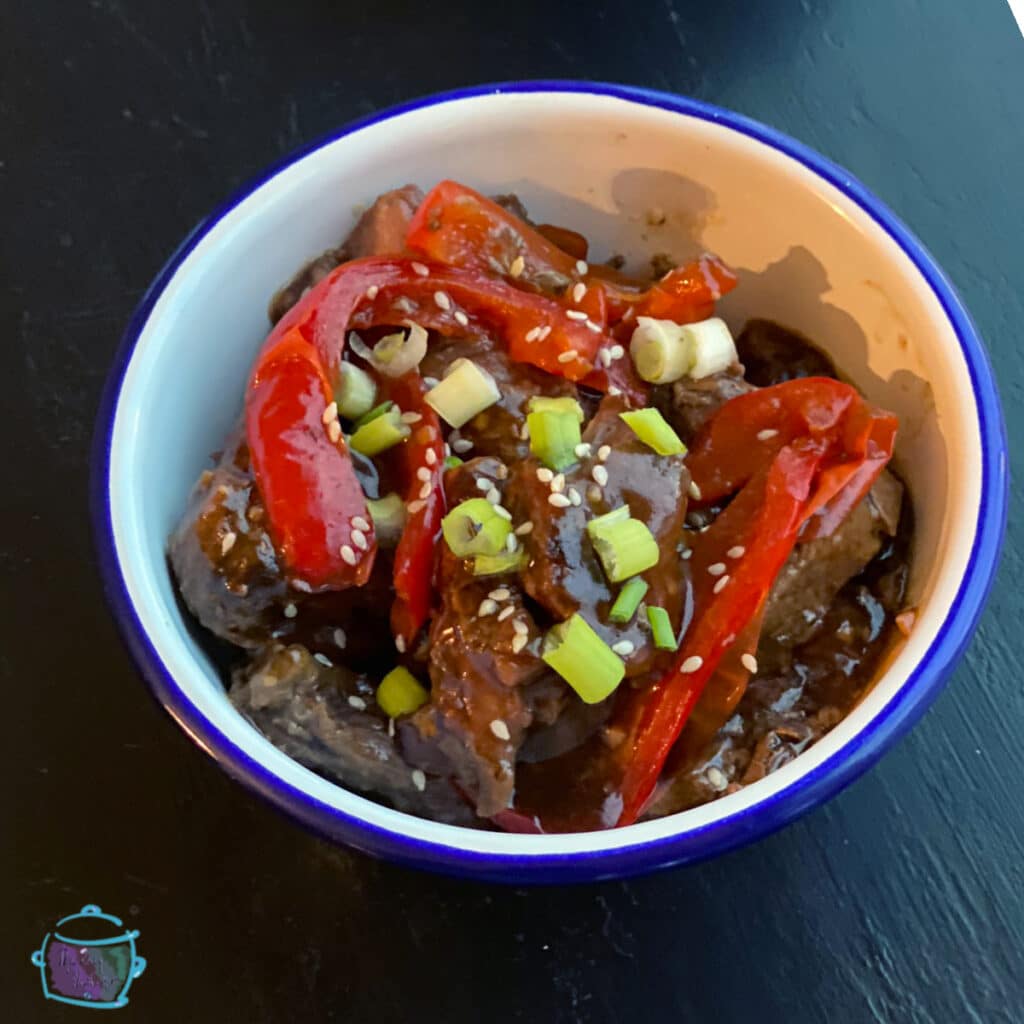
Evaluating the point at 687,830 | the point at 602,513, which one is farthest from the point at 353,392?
the point at 687,830

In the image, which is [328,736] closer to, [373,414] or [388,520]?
[388,520]

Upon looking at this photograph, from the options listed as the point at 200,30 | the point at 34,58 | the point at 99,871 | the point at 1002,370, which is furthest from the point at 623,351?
the point at 34,58

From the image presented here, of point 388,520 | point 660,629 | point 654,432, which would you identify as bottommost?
point 388,520

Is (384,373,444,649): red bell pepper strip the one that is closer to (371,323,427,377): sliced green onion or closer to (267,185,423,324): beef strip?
(371,323,427,377): sliced green onion

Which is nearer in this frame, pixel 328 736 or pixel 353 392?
pixel 328 736

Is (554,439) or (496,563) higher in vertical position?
(554,439)

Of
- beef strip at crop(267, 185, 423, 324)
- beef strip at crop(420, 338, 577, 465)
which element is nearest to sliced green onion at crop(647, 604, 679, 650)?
beef strip at crop(420, 338, 577, 465)
